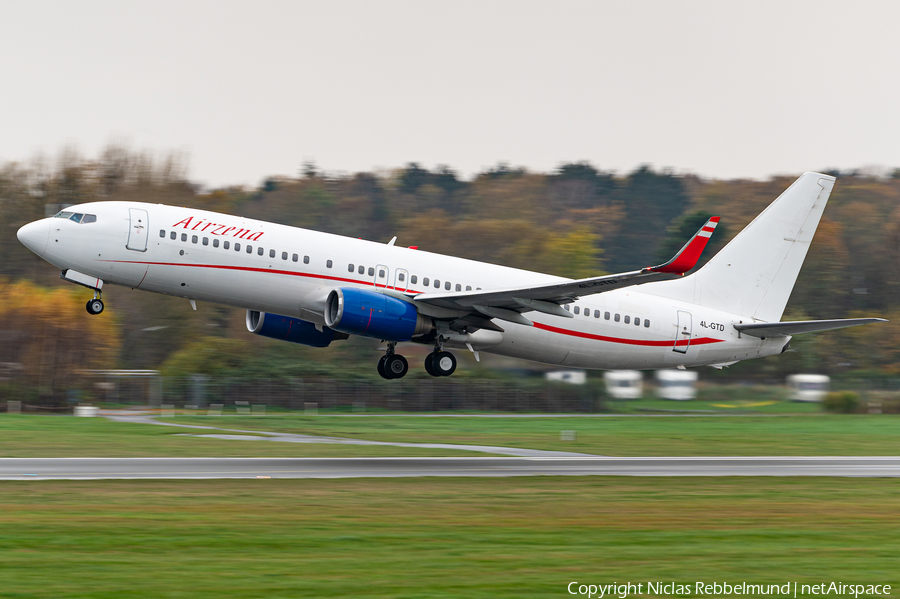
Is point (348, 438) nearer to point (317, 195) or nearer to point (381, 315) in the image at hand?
Result: point (381, 315)

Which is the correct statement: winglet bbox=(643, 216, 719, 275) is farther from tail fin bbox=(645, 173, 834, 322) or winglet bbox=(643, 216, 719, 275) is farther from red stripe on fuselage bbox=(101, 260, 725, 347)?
tail fin bbox=(645, 173, 834, 322)

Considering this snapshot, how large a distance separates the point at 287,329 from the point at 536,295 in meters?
8.81

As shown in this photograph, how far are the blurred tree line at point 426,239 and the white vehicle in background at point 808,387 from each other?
1865 mm

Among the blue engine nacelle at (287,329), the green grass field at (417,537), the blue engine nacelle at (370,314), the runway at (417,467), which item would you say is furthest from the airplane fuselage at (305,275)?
the green grass field at (417,537)

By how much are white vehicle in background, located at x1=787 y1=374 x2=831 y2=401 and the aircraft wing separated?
29.5 meters

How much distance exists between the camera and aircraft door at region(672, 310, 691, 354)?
3672 cm

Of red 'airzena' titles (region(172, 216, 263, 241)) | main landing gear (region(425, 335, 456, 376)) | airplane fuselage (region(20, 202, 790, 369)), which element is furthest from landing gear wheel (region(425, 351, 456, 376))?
red 'airzena' titles (region(172, 216, 263, 241))

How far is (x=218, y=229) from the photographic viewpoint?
100ft

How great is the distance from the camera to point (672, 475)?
28.7 m

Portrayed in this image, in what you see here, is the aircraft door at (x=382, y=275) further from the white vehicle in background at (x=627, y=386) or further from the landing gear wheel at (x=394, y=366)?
the white vehicle in background at (x=627, y=386)

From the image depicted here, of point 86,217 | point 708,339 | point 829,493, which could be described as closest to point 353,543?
point 829,493

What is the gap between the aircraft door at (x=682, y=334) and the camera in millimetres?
36719

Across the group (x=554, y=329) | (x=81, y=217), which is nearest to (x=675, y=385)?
(x=554, y=329)

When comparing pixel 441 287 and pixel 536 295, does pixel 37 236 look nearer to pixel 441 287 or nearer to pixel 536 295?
pixel 441 287
